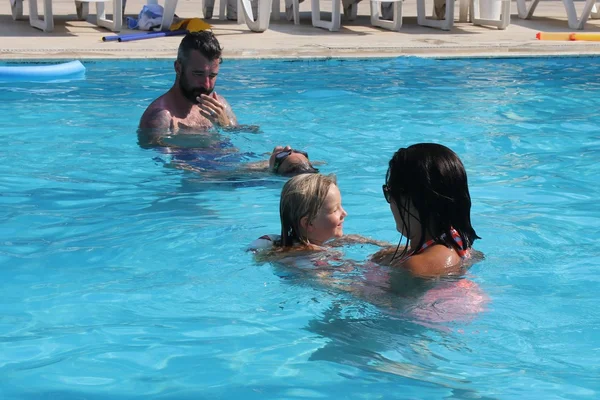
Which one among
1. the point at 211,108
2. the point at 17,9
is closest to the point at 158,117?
the point at 211,108

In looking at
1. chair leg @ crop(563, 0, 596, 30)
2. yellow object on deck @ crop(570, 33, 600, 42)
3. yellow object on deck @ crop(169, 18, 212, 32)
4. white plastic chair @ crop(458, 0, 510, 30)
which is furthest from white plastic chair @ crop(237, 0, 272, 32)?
chair leg @ crop(563, 0, 596, 30)

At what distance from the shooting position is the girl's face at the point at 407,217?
12.3ft

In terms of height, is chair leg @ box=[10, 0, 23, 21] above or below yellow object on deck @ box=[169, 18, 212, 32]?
above

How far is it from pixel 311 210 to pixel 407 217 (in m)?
0.51

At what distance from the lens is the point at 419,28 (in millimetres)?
13984

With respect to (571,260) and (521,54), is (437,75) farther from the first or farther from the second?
(571,260)

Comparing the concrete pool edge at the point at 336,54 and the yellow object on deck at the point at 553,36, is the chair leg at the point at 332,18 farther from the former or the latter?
the yellow object on deck at the point at 553,36

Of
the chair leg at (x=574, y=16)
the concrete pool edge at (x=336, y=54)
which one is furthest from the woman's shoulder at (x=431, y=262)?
the chair leg at (x=574, y=16)

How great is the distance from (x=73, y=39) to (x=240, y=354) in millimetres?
9030

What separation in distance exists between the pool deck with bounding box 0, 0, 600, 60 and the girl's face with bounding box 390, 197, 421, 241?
24.7ft

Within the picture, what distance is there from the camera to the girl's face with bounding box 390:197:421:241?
376 cm

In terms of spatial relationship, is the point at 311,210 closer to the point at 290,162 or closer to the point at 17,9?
the point at 290,162

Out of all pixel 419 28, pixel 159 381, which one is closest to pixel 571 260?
pixel 159 381

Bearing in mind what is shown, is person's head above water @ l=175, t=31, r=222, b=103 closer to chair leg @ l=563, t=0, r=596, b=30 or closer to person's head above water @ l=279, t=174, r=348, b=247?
person's head above water @ l=279, t=174, r=348, b=247
